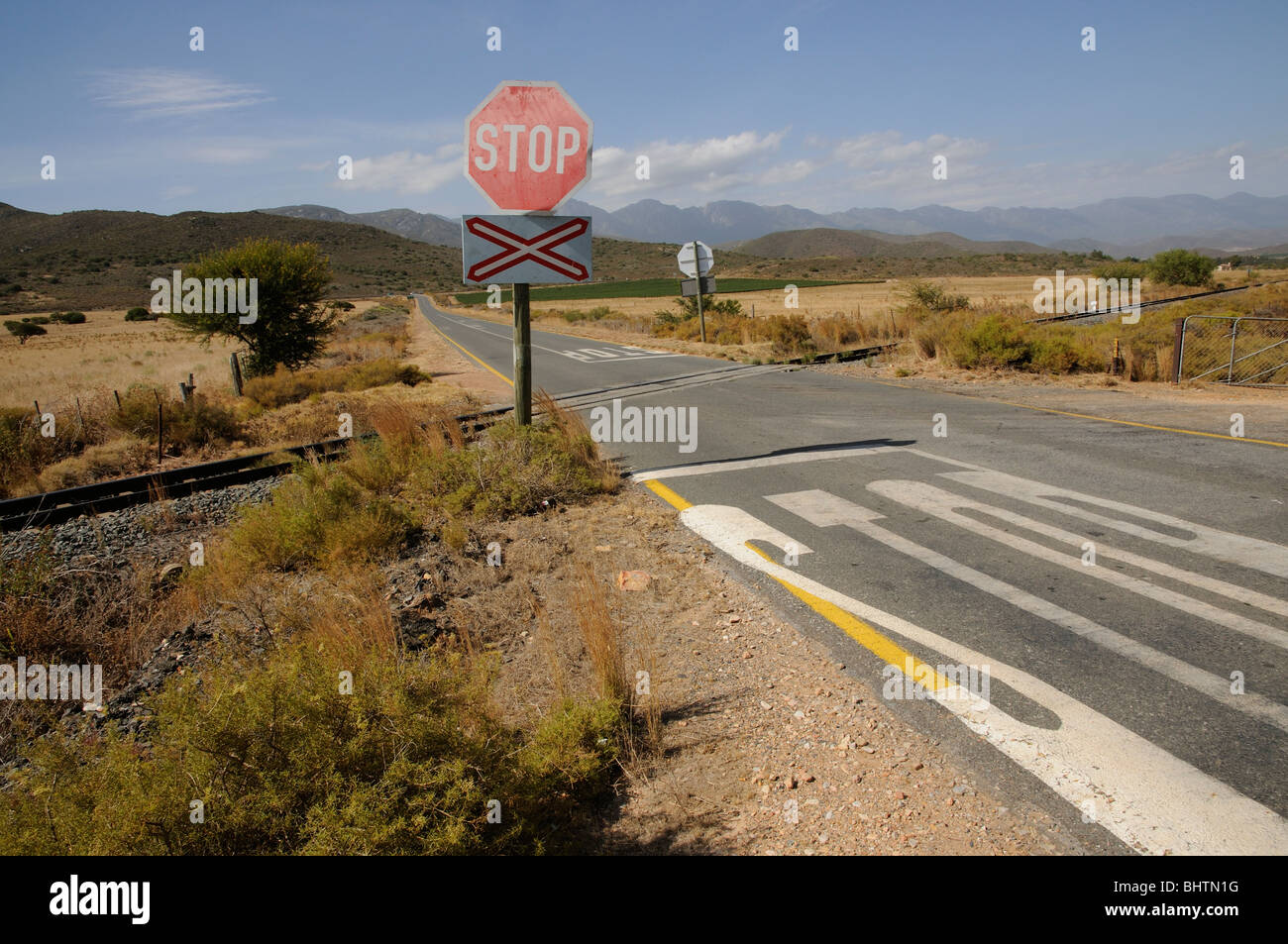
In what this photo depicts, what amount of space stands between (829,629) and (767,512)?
254cm

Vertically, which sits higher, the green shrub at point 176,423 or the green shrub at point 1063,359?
the green shrub at point 1063,359

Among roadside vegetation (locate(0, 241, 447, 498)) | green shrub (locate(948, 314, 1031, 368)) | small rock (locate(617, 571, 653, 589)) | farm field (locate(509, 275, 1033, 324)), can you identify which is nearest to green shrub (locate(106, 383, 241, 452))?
roadside vegetation (locate(0, 241, 447, 498))

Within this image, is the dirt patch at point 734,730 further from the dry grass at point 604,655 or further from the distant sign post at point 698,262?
the distant sign post at point 698,262

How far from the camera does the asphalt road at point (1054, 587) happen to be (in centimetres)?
295

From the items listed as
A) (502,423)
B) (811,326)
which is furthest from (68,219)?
(502,423)

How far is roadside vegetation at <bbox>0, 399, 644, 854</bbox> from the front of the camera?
2221mm

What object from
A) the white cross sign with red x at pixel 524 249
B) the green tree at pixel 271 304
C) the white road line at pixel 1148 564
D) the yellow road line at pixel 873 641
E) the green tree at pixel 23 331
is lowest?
the yellow road line at pixel 873 641

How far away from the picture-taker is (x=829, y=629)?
14.6 feet

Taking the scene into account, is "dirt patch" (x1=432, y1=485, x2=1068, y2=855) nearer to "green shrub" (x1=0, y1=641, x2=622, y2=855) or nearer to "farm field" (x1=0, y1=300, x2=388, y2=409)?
"green shrub" (x1=0, y1=641, x2=622, y2=855)

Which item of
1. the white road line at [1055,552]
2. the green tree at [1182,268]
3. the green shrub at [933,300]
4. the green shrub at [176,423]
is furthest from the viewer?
the green tree at [1182,268]

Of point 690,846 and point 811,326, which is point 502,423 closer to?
point 690,846

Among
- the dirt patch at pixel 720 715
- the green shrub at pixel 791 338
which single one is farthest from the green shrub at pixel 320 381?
the dirt patch at pixel 720 715

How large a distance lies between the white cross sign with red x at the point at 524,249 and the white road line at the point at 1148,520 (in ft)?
15.4

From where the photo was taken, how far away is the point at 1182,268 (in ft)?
170
